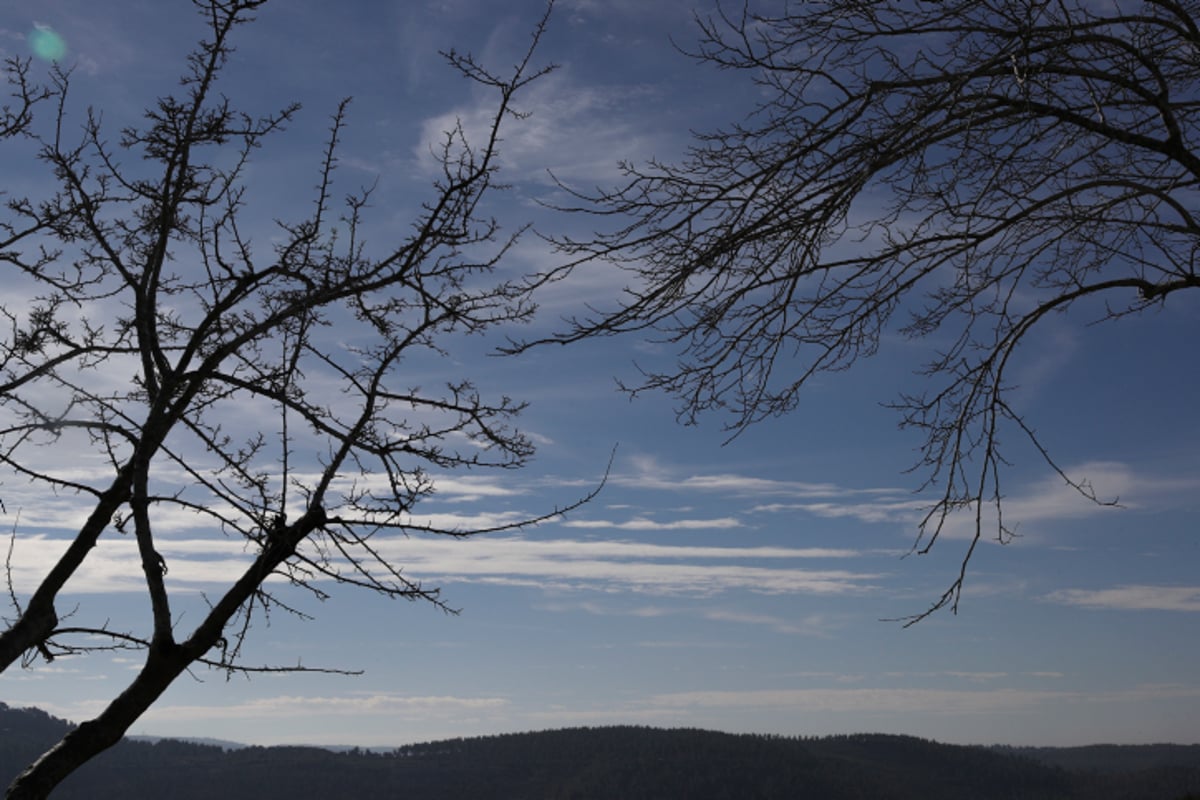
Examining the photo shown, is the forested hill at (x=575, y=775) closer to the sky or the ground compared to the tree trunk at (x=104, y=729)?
closer to the ground

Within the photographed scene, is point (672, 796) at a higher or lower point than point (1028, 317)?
lower

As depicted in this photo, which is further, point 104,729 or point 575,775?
point 575,775

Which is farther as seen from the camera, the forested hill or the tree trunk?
the forested hill

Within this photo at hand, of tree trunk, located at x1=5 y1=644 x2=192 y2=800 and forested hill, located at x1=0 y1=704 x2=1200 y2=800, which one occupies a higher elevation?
tree trunk, located at x1=5 y1=644 x2=192 y2=800

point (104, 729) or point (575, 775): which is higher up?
point (104, 729)

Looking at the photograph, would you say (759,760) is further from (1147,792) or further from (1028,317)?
(1028,317)

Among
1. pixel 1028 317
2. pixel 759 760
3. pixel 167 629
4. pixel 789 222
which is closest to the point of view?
pixel 167 629

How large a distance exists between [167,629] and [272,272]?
1893mm

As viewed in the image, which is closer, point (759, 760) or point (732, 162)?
point (732, 162)

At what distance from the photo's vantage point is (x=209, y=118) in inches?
214

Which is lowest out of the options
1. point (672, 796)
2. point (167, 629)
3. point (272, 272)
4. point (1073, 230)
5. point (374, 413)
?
point (672, 796)

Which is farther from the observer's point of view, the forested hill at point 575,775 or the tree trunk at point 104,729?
the forested hill at point 575,775

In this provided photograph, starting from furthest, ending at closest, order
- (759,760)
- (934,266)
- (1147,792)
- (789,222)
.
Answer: (759,760) < (1147,792) < (934,266) < (789,222)

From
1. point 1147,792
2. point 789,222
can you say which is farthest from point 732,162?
point 1147,792
